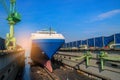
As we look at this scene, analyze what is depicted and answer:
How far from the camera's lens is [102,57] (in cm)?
1903

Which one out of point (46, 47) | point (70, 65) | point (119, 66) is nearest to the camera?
Answer: point (119, 66)

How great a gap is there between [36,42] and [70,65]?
7208 millimetres

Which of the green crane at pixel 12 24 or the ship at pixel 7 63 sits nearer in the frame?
the ship at pixel 7 63

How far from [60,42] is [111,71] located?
12.9m

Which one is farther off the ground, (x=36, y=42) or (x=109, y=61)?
(x=36, y=42)

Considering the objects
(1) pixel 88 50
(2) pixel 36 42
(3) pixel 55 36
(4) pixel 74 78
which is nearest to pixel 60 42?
(3) pixel 55 36

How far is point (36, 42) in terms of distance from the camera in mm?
29734

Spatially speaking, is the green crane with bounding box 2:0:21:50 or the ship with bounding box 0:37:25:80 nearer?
the ship with bounding box 0:37:25:80

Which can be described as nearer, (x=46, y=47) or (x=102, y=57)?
(x=102, y=57)

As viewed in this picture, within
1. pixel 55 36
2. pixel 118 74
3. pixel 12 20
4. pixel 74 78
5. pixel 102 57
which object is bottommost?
pixel 74 78

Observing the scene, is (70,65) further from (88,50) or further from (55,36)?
(88,50)

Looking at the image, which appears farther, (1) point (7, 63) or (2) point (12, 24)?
(2) point (12, 24)

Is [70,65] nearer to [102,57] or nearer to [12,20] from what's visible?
[102,57]

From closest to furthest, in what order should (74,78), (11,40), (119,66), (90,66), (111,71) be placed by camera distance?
(119,66), (111,71), (74,78), (90,66), (11,40)
